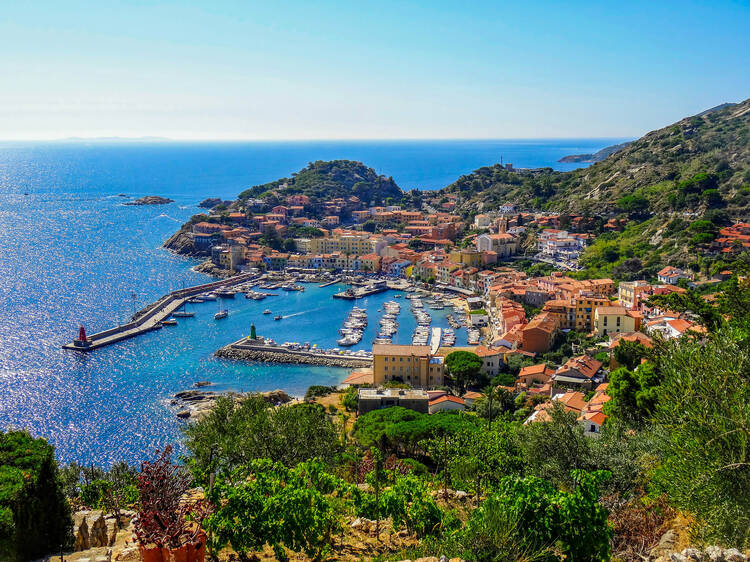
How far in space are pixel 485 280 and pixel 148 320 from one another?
24942 mm

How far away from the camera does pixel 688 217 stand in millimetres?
42594

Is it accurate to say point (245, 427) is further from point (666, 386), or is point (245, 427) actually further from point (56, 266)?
point (56, 266)

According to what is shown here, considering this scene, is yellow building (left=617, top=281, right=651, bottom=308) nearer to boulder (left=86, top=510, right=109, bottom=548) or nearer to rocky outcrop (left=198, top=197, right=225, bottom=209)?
boulder (left=86, top=510, right=109, bottom=548)

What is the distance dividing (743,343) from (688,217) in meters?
36.3

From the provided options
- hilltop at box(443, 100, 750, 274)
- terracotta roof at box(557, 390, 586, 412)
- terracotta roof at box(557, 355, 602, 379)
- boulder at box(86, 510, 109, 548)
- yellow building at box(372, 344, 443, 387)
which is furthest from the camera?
hilltop at box(443, 100, 750, 274)

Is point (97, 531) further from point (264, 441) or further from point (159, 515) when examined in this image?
point (159, 515)

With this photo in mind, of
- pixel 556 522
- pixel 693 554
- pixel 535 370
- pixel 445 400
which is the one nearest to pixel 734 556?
pixel 693 554

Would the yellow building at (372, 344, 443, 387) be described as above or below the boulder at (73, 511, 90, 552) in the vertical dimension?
below

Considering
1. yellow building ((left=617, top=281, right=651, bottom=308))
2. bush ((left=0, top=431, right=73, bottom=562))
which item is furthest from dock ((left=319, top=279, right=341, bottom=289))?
bush ((left=0, top=431, right=73, bottom=562))

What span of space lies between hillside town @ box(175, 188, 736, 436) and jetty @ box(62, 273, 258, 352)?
6644 mm

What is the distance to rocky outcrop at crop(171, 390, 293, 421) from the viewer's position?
24.8 metres

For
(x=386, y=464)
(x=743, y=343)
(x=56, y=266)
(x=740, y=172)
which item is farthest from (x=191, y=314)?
(x=740, y=172)

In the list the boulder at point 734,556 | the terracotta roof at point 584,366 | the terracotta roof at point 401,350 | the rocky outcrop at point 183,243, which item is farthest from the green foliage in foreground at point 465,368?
the rocky outcrop at point 183,243

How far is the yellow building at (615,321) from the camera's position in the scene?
29812 millimetres
